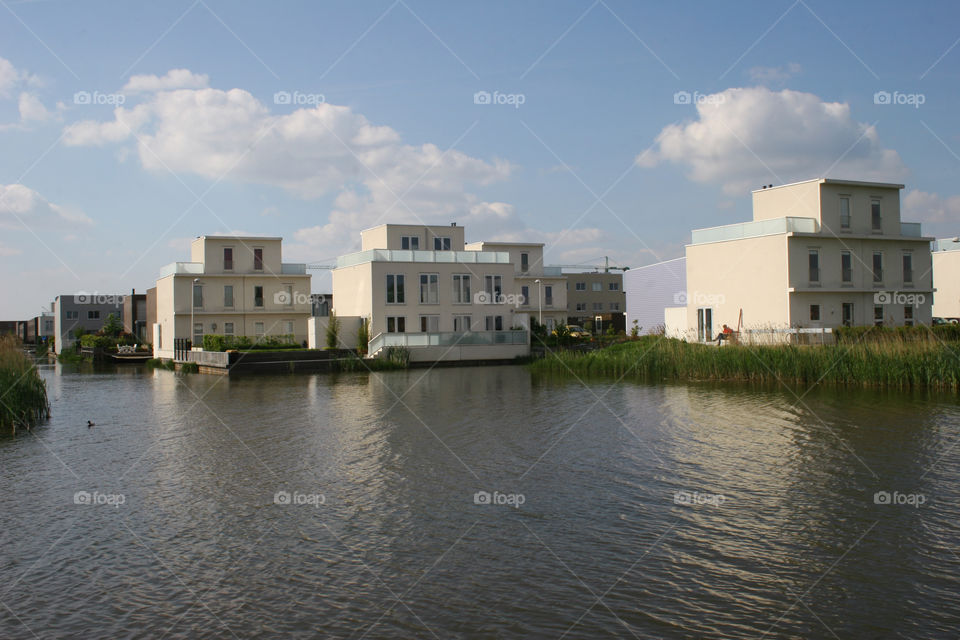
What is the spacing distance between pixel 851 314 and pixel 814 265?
313cm

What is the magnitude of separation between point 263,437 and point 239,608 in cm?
889

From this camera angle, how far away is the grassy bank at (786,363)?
2073 centimetres

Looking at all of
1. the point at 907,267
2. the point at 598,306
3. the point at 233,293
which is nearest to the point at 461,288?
the point at 233,293

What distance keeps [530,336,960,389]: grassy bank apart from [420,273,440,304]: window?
10.4 meters

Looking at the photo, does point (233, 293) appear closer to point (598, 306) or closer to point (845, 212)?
point (598, 306)

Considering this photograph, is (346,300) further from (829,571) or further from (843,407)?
(829,571)

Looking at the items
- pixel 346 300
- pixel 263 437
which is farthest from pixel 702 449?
pixel 346 300

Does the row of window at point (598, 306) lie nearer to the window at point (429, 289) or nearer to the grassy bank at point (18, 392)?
the window at point (429, 289)
